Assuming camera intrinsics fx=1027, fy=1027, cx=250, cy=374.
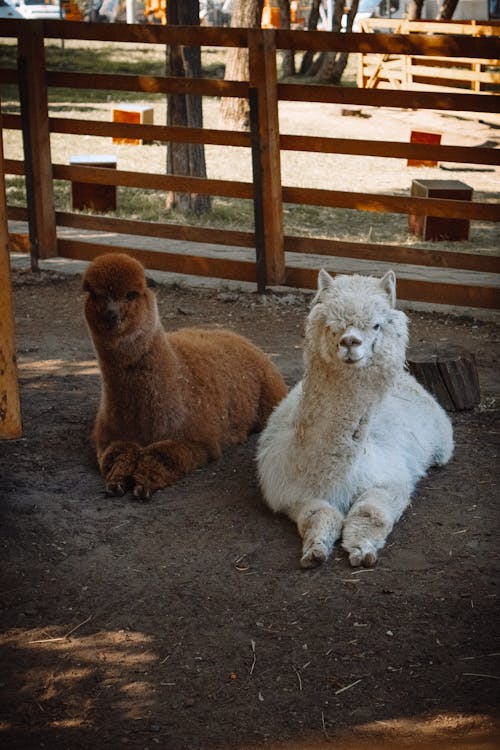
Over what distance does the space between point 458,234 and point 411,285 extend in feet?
10.5

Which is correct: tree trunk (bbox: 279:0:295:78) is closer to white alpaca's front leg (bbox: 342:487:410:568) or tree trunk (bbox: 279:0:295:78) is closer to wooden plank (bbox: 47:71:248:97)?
wooden plank (bbox: 47:71:248:97)

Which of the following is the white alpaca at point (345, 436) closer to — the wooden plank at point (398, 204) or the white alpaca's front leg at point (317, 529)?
the white alpaca's front leg at point (317, 529)

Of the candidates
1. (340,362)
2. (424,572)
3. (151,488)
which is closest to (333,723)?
(424,572)

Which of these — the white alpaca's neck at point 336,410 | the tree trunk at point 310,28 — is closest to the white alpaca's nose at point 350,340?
the white alpaca's neck at point 336,410

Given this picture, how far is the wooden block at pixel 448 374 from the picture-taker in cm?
647

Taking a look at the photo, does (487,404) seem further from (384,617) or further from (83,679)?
(83,679)

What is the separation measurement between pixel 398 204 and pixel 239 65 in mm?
7966

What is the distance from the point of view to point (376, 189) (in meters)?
14.5

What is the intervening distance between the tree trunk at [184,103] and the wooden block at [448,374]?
5597 mm

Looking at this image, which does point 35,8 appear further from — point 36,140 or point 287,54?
point 36,140

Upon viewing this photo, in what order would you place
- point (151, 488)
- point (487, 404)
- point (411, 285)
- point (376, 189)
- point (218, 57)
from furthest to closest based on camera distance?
1. point (218, 57)
2. point (376, 189)
3. point (411, 285)
4. point (487, 404)
5. point (151, 488)

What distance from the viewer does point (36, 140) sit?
31.9ft

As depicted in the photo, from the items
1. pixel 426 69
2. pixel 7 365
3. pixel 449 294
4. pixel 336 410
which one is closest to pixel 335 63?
pixel 426 69

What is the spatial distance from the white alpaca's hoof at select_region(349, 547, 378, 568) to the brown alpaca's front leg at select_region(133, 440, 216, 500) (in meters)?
1.28
